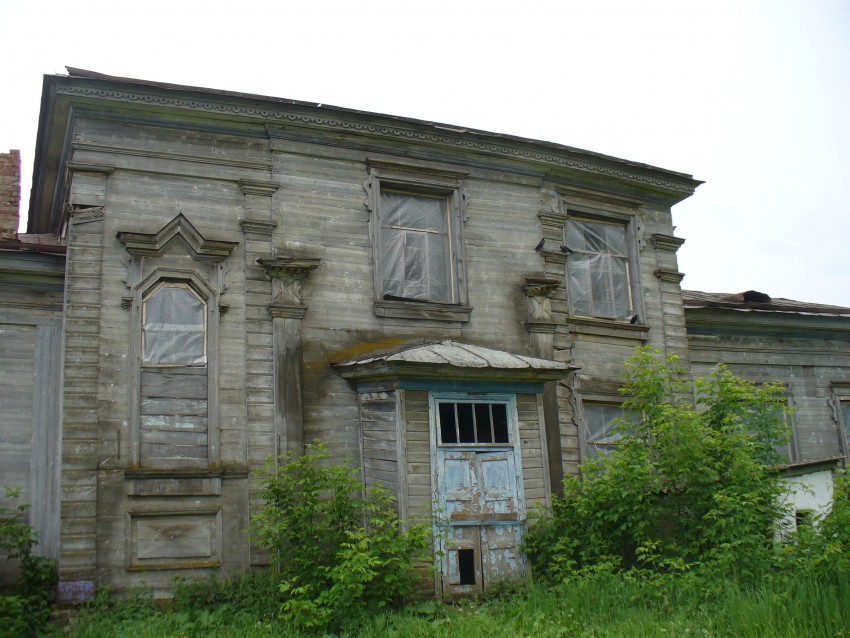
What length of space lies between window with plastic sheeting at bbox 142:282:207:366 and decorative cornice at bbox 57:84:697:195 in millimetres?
2327

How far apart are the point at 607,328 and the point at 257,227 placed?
554 cm

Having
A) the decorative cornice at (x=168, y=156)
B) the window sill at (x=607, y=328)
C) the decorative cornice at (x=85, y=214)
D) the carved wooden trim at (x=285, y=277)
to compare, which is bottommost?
the window sill at (x=607, y=328)

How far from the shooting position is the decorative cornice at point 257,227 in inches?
414

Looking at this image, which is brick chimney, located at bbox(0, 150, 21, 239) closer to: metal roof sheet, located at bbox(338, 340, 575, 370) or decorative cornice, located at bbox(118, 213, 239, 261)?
decorative cornice, located at bbox(118, 213, 239, 261)

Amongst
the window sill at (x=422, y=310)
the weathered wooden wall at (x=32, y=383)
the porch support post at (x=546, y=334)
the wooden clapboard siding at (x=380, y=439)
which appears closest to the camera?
the wooden clapboard siding at (x=380, y=439)

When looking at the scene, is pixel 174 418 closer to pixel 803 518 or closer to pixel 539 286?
pixel 539 286

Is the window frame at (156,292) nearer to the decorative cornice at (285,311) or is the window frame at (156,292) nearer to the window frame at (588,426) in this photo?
the decorative cornice at (285,311)

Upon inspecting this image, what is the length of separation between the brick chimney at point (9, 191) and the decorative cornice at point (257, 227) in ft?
13.3

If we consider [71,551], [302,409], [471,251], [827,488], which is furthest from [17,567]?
[827,488]

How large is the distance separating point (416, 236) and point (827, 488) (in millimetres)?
6475

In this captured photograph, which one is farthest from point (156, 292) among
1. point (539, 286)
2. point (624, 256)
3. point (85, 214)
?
point (624, 256)

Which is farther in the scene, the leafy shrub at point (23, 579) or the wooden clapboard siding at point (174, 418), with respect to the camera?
the wooden clapboard siding at point (174, 418)

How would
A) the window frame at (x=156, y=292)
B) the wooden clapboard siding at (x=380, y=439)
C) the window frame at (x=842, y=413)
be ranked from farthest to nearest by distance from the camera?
the window frame at (x=842, y=413) → the wooden clapboard siding at (x=380, y=439) → the window frame at (x=156, y=292)

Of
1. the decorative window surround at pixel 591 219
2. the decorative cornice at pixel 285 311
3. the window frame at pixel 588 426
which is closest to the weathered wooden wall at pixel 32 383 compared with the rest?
the decorative cornice at pixel 285 311
